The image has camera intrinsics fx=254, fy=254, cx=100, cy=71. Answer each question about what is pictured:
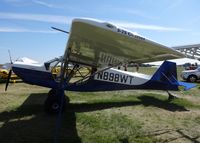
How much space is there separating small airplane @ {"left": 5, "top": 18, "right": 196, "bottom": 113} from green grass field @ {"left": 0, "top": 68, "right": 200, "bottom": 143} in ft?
2.31

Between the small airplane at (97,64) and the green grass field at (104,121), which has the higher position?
the small airplane at (97,64)

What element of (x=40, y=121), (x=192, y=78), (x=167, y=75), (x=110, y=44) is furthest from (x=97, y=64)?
(x=192, y=78)

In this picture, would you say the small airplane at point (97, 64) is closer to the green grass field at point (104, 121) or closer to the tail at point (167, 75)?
the tail at point (167, 75)

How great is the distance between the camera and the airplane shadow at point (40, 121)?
657 cm

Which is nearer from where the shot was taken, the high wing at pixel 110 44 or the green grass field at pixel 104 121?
the high wing at pixel 110 44

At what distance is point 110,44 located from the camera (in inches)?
241

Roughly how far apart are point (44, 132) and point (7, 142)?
3.67ft

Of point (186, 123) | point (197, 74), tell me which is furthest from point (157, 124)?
point (197, 74)

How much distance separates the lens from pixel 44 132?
23.1 ft

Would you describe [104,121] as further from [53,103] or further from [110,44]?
[110,44]

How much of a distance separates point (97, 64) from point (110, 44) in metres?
3.18

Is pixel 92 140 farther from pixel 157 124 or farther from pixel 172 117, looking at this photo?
pixel 172 117

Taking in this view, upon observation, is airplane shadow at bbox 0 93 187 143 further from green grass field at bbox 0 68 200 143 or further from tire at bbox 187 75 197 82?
tire at bbox 187 75 197 82

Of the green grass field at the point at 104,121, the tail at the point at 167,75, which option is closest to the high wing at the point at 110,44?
the green grass field at the point at 104,121
